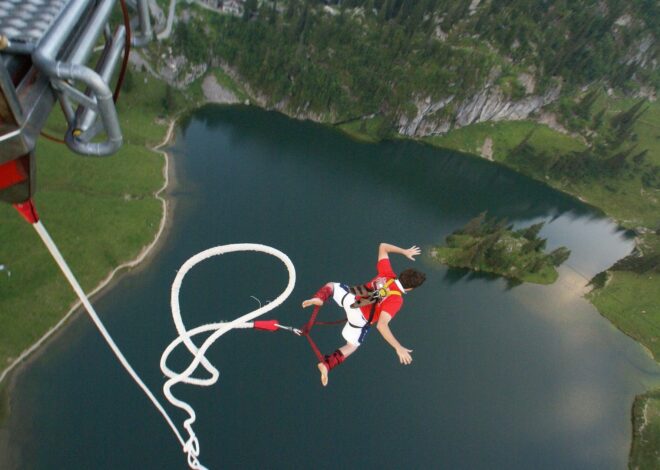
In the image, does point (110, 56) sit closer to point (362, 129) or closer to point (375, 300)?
point (375, 300)

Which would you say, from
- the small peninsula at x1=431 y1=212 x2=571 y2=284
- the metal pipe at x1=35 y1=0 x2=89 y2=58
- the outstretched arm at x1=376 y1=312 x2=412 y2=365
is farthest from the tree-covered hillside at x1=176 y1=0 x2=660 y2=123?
the metal pipe at x1=35 y1=0 x2=89 y2=58

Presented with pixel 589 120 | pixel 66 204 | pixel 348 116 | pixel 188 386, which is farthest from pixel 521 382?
pixel 589 120

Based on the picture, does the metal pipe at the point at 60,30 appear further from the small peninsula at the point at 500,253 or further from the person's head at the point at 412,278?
the small peninsula at the point at 500,253

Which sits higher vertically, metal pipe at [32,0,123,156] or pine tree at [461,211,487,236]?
metal pipe at [32,0,123,156]

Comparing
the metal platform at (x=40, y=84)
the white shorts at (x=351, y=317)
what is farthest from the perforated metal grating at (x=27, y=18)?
the white shorts at (x=351, y=317)

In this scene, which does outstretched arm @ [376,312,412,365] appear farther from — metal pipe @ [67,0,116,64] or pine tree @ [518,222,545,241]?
pine tree @ [518,222,545,241]
